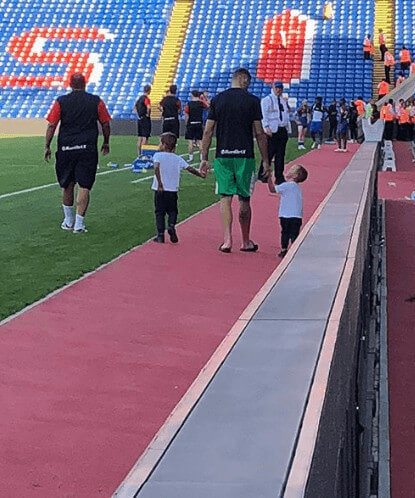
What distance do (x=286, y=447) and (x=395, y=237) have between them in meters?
15.7

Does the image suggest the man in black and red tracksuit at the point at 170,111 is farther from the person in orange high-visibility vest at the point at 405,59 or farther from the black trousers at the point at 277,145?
the person in orange high-visibility vest at the point at 405,59

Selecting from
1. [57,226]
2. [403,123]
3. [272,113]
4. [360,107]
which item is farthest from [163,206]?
[403,123]

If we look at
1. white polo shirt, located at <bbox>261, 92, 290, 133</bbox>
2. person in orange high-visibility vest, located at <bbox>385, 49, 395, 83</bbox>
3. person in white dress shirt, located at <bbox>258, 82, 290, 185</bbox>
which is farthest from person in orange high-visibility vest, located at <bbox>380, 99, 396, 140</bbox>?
white polo shirt, located at <bbox>261, 92, 290, 133</bbox>

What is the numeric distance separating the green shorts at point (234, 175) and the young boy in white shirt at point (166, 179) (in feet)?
1.52

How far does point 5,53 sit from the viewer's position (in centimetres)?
5194

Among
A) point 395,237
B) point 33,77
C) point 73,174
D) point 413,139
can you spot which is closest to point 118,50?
point 33,77

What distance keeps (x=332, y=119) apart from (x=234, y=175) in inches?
1103

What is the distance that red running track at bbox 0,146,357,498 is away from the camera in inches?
208

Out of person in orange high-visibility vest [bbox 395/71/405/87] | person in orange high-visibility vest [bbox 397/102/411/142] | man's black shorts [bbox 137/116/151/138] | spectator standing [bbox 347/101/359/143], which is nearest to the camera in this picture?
man's black shorts [bbox 137/116/151/138]

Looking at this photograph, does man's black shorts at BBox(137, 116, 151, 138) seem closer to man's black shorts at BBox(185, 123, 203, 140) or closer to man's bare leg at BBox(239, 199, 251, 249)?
man's black shorts at BBox(185, 123, 203, 140)

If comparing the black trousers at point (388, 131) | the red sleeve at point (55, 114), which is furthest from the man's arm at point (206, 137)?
the black trousers at point (388, 131)

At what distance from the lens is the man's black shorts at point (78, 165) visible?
1331 cm

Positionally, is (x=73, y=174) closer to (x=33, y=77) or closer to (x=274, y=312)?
(x=274, y=312)

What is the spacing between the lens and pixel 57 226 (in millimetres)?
14305
